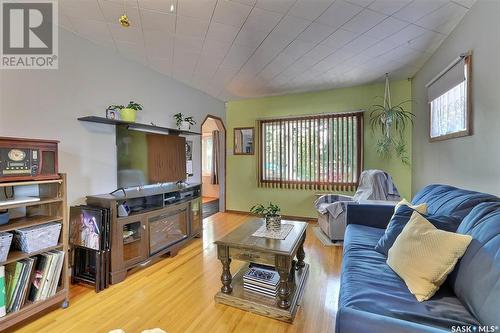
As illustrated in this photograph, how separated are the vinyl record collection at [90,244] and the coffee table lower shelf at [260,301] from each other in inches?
43.7

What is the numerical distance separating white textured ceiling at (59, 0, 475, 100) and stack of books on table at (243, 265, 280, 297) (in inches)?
87.9

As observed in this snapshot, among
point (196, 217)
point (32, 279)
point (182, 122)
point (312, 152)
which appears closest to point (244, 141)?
point (312, 152)

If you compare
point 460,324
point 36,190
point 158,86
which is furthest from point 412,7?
point 36,190

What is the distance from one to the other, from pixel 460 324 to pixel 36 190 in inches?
117

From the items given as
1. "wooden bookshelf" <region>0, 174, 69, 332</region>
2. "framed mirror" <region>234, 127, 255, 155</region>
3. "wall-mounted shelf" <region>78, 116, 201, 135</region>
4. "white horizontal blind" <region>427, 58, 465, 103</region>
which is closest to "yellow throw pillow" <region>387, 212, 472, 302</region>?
"white horizontal blind" <region>427, 58, 465, 103</region>

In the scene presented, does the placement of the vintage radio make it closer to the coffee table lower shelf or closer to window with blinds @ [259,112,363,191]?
the coffee table lower shelf

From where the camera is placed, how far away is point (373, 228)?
2391 millimetres

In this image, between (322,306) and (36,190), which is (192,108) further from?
(322,306)

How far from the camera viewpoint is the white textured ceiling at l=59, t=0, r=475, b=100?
6.53 ft

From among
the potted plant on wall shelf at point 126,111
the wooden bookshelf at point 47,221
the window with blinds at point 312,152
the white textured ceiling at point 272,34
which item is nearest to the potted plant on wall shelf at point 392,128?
the window with blinds at point 312,152

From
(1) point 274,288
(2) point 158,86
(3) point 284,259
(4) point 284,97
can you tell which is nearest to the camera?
(3) point 284,259

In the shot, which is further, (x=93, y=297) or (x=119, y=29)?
(x=119, y=29)

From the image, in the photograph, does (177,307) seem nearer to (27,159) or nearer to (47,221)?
(47,221)

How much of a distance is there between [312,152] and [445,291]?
3.26 metres
